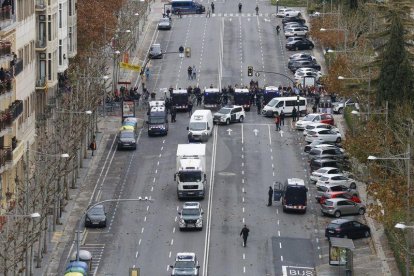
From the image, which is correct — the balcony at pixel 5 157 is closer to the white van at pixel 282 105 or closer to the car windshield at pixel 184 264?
the car windshield at pixel 184 264

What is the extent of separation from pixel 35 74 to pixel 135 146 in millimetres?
12267

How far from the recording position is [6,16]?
5571 inches

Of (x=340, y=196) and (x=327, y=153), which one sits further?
(x=327, y=153)

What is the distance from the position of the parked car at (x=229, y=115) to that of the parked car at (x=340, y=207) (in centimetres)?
3343

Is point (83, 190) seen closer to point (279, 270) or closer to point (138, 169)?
point (138, 169)

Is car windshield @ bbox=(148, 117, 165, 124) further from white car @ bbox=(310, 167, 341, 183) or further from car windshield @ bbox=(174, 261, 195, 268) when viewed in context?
car windshield @ bbox=(174, 261, 195, 268)

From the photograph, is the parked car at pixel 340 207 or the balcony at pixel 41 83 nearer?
the parked car at pixel 340 207

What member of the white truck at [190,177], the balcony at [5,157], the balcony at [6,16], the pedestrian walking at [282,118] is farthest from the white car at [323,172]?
the balcony at [6,16]

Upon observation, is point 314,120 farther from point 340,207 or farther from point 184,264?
point 184,264

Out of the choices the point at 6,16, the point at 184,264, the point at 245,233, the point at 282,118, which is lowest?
the point at 282,118

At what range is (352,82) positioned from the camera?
171625 millimetres

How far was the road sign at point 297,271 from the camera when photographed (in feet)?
422

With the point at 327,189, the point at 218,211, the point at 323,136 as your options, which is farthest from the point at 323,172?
the point at 323,136

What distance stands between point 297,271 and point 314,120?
48.2m
